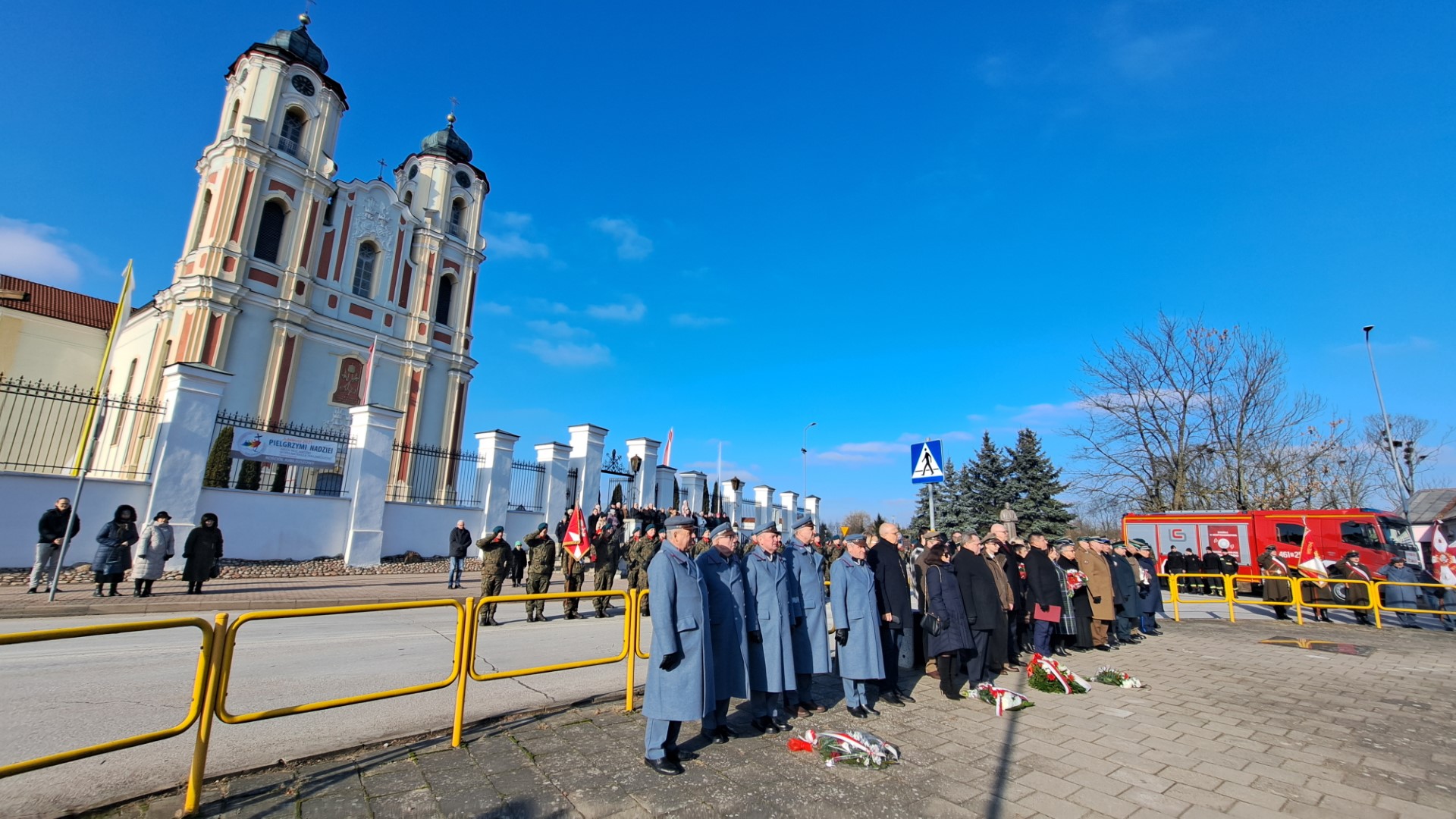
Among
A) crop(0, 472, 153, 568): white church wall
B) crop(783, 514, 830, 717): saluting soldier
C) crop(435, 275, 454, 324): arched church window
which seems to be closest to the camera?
crop(783, 514, 830, 717): saluting soldier

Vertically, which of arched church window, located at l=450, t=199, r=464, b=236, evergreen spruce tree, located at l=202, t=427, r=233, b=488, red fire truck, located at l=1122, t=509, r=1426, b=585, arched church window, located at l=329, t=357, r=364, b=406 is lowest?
red fire truck, located at l=1122, t=509, r=1426, b=585

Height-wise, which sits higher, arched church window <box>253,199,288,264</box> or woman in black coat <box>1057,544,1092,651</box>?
arched church window <box>253,199,288,264</box>

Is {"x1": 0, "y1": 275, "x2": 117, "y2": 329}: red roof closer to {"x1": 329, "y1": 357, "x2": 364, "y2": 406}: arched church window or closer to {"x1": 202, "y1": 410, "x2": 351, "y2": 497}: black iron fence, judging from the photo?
{"x1": 329, "y1": 357, "x2": 364, "y2": 406}: arched church window

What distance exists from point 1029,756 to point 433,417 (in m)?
31.9

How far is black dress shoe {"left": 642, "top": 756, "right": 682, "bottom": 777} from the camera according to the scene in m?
4.11

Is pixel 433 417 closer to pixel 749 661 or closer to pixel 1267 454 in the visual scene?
pixel 749 661

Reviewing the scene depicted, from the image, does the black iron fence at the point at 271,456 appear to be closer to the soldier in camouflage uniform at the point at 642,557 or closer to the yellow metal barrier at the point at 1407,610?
the soldier in camouflage uniform at the point at 642,557

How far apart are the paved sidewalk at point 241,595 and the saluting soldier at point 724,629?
14.6 ft

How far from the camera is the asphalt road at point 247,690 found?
4020mm

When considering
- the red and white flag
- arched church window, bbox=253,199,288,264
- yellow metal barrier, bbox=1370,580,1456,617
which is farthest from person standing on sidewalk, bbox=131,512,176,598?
yellow metal barrier, bbox=1370,580,1456,617

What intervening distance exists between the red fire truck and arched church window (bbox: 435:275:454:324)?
106 feet

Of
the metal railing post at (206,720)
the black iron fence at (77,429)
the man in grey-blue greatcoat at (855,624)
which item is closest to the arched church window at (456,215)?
the black iron fence at (77,429)

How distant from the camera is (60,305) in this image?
122 feet

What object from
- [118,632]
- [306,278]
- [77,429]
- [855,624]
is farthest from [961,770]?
[77,429]
